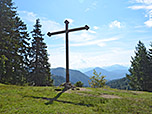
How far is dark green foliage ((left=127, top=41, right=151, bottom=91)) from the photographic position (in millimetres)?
37625

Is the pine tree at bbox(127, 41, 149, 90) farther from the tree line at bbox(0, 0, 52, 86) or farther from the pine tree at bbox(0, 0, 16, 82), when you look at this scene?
the pine tree at bbox(0, 0, 16, 82)

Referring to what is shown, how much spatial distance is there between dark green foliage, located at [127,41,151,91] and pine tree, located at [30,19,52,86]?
89.8ft

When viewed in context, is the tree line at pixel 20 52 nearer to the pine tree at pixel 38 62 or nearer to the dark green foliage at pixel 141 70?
the pine tree at pixel 38 62

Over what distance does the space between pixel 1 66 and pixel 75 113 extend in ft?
57.0

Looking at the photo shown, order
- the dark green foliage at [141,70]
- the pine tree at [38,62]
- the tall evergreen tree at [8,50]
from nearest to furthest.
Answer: the tall evergreen tree at [8,50], the pine tree at [38,62], the dark green foliage at [141,70]

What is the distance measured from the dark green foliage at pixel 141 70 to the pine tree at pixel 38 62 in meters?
27.4

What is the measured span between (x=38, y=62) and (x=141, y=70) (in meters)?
30.9

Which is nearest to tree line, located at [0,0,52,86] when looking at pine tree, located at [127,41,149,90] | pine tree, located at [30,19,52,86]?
pine tree, located at [30,19,52,86]

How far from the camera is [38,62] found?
30.9 m

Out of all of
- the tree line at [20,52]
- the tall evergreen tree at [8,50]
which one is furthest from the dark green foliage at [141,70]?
the tall evergreen tree at [8,50]

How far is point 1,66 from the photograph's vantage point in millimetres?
19328

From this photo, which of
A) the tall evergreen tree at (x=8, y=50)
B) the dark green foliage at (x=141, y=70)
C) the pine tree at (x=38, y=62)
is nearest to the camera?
the tall evergreen tree at (x=8, y=50)

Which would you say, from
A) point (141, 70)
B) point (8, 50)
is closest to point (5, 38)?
point (8, 50)

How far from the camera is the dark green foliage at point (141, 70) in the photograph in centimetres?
3762
